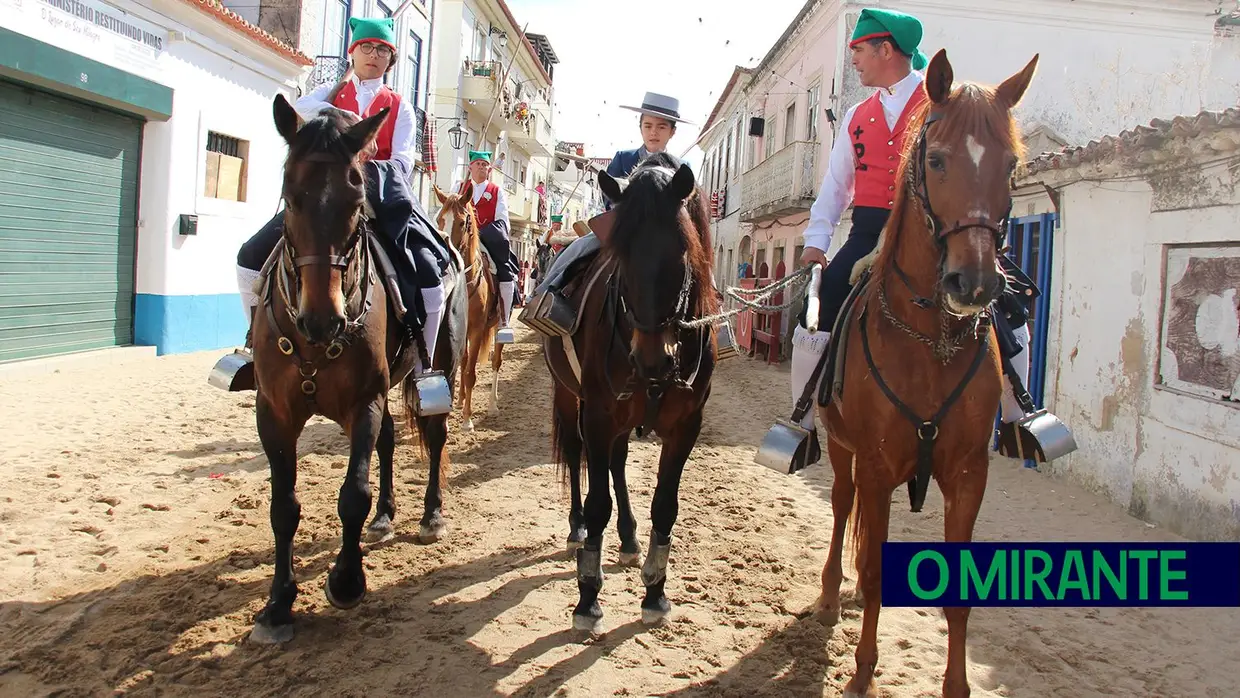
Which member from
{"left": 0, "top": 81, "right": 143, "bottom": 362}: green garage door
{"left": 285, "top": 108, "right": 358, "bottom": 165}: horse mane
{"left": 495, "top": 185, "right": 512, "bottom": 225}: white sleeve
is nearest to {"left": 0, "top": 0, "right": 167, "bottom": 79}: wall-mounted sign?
{"left": 0, "top": 81, "right": 143, "bottom": 362}: green garage door

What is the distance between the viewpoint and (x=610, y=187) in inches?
134

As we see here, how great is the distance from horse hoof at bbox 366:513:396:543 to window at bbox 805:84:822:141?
15634 millimetres

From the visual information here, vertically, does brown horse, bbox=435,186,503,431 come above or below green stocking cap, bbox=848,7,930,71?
below

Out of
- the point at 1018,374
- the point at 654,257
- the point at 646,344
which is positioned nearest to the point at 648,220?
the point at 654,257

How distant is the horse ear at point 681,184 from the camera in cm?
326

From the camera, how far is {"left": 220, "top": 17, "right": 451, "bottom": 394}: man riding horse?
153 inches

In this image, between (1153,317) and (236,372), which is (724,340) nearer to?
(236,372)

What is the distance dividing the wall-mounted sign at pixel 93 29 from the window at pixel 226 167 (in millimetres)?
1598

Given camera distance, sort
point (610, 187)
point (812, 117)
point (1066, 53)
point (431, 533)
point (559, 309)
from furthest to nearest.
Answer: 1. point (812, 117)
2. point (1066, 53)
3. point (431, 533)
4. point (559, 309)
5. point (610, 187)

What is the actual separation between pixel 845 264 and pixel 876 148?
54 cm

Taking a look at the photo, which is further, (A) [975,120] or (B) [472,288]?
(B) [472,288]

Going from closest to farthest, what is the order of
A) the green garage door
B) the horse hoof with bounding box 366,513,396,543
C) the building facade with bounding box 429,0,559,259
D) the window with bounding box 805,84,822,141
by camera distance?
the horse hoof with bounding box 366,513,396,543, the green garage door, the window with bounding box 805,84,822,141, the building facade with bounding box 429,0,559,259

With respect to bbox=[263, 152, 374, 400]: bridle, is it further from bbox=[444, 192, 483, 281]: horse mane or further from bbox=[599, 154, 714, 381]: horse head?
bbox=[444, 192, 483, 281]: horse mane

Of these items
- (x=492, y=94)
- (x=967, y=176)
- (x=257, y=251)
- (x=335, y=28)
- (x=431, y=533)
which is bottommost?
(x=431, y=533)
